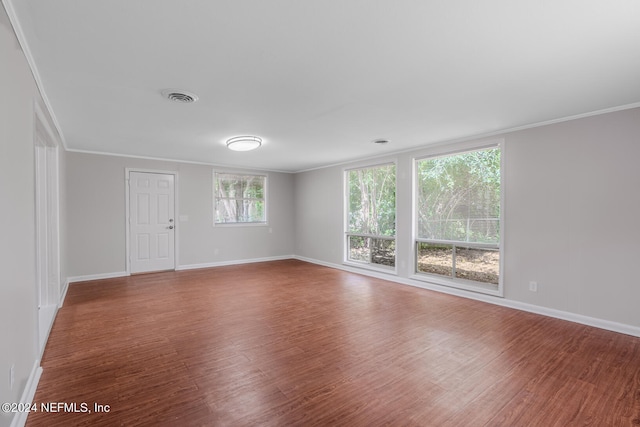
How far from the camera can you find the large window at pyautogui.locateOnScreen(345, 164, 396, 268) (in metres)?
5.70

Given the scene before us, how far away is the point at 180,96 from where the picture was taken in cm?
279

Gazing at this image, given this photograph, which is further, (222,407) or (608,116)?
(608,116)

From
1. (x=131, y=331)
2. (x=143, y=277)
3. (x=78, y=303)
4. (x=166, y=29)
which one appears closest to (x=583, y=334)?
(x=166, y=29)

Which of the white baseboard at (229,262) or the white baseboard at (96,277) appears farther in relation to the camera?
the white baseboard at (229,262)

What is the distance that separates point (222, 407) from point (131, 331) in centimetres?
183

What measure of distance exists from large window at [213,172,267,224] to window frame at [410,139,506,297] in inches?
154

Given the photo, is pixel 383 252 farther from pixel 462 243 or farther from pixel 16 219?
pixel 16 219

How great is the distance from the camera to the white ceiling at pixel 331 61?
64.4 inches

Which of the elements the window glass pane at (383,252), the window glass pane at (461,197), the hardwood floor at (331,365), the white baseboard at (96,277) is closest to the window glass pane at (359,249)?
the window glass pane at (383,252)

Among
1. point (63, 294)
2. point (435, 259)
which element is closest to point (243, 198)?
point (63, 294)

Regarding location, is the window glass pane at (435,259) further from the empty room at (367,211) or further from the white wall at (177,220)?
the white wall at (177,220)

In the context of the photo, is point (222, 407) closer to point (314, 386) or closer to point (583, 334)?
point (314, 386)

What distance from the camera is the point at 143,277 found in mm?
5688

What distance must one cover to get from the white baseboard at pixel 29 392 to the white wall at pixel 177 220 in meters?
3.73
